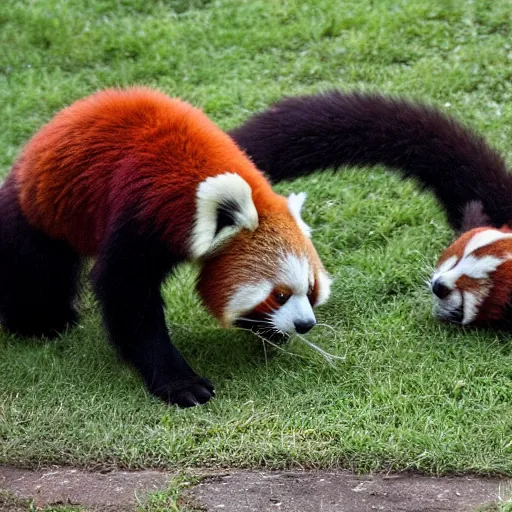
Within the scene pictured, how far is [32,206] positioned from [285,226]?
4.33 ft

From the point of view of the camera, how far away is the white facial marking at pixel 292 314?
4.46 metres

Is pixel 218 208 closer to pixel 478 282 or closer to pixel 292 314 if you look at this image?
pixel 292 314

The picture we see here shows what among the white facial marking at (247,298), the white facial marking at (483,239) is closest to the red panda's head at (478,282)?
the white facial marking at (483,239)


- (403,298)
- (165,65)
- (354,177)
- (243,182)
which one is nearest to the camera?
(243,182)

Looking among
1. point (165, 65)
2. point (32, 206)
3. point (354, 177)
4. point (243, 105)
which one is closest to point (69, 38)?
point (165, 65)

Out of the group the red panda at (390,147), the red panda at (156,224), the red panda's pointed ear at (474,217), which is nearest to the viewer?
the red panda at (156,224)

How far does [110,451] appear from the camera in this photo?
4.12m

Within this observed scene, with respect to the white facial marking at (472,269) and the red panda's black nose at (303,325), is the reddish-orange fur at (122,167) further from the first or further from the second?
the white facial marking at (472,269)

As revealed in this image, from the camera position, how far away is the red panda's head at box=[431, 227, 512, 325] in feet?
15.8

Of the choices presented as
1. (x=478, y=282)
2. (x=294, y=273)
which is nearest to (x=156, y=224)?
(x=294, y=273)

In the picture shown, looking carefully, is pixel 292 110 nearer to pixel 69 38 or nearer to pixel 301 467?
pixel 301 467

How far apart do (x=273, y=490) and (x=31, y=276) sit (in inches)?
74.2

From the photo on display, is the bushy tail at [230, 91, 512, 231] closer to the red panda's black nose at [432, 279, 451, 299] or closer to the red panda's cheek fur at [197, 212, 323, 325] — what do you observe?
the red panda's black nose at [432, 279, 451, 299]

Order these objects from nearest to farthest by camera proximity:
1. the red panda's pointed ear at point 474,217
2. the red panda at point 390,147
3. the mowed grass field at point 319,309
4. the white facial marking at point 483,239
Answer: the mowed grass field at point 319,309 < the white facial marking at point 483,239 < the red panda's pointed ear at point 474,217 < the red panda at point 390,147
